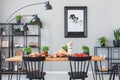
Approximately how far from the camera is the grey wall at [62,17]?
755 centimetres

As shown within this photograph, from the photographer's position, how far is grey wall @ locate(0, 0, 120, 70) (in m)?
7.55

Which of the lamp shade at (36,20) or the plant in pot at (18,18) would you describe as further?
the plant in pot at (18,18)

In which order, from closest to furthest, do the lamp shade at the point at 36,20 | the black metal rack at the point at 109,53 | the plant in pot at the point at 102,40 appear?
1. the lamp shade at the point at 36,20
2. the plant in pot at the point at 102,40
3. the black metal rack at the point at 109,53

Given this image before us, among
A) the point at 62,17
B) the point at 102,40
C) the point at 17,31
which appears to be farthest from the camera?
the point at 62,17

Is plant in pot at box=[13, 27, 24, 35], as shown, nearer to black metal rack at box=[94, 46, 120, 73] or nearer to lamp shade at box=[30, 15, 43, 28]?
lamp shade at box=[30, 15, 43, 28]

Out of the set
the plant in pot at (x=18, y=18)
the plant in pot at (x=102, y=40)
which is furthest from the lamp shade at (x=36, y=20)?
the plant in pot at (x=102, y=40)

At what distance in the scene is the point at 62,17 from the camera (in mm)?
7570

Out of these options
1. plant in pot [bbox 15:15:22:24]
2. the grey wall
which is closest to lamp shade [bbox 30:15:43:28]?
the grey wall

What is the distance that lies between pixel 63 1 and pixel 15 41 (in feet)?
5.65

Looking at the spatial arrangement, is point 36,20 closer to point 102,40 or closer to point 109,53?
point 102,40

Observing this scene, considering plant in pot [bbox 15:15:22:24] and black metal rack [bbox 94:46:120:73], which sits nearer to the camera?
plant in pot [bbox 15:15:22:24]

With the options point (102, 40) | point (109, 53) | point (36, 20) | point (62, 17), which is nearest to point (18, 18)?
point (36, 20)

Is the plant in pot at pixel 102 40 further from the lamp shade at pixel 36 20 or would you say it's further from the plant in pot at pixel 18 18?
the plant in pot at pixel 18 18

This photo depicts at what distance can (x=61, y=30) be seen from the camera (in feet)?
24.9
